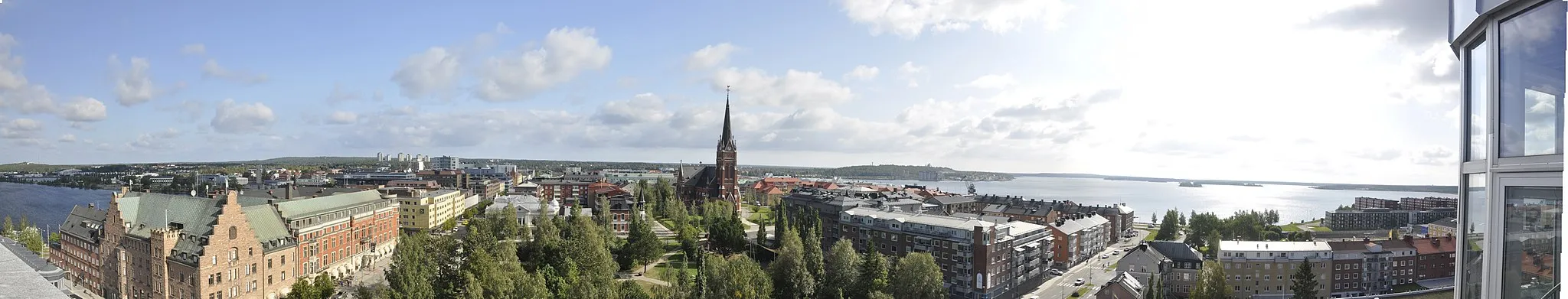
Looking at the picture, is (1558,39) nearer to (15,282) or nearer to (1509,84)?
(1509,84)

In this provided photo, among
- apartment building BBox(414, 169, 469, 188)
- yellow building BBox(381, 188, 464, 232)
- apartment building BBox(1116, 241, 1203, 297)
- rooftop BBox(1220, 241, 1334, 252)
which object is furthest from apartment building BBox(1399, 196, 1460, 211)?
apartment building BBox(414, 169, 469, 188)

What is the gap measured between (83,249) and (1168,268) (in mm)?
36840

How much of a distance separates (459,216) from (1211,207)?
238ft

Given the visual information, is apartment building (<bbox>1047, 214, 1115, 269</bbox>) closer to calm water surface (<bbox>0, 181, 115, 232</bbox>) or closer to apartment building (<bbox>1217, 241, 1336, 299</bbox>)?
apartment building (<bbox>1217, 241, 1336, 299</bbox>)

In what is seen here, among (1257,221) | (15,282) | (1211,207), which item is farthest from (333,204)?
(1211,207)

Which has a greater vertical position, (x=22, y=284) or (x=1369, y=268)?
(x=22, y=284)

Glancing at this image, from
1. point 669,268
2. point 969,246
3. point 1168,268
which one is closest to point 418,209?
point 669,268

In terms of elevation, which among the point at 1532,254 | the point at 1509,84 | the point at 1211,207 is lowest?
the point at 1211,207

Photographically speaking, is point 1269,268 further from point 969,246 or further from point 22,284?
point 22,284

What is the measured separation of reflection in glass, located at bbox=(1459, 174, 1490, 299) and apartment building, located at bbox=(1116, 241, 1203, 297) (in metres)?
25.4

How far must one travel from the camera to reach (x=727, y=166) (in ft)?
159

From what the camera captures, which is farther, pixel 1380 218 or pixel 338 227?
pixel 1380 218

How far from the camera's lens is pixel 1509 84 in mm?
2377

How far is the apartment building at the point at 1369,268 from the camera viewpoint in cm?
2525
